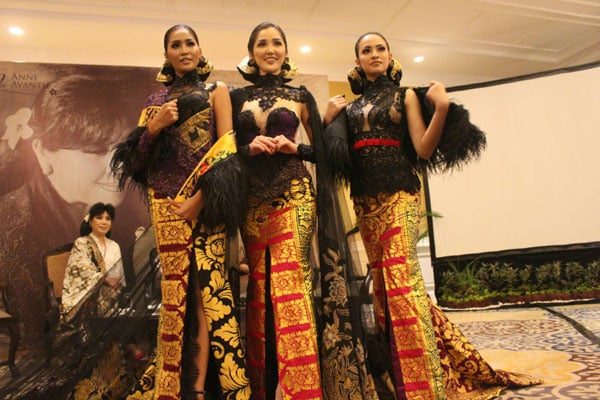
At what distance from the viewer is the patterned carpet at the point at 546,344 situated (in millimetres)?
Answer: 2098

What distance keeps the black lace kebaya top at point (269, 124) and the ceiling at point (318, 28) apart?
322cm

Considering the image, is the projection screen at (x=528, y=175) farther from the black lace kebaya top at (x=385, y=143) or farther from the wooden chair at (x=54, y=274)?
the wooden chair at (x=54, y=274)

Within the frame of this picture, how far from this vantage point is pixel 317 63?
6.21m

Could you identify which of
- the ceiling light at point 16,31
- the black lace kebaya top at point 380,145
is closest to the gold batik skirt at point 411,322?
the black lace kebaya top at point 380,145

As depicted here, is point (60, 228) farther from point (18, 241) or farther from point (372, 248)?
point (372, 248)

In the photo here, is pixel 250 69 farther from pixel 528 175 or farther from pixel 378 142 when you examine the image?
pixel 528 175

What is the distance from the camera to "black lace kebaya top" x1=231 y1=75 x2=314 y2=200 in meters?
1.87

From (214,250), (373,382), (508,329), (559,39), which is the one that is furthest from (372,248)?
(559,39)

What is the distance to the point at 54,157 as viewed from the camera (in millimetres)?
4336

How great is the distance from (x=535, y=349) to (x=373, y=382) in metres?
1.71

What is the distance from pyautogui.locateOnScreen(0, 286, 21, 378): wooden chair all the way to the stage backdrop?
0.09m

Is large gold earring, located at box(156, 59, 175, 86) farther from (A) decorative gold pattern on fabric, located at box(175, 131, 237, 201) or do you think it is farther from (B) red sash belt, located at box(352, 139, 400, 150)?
(B) red sash belt, located at box(352, 139, 400, 150)

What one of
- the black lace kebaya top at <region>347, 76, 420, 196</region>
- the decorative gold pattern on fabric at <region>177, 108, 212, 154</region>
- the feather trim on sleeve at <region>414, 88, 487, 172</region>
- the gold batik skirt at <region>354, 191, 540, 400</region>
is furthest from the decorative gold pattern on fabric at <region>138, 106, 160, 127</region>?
the feather trim on sleeve at <region>414, 88, 487, 172</region>

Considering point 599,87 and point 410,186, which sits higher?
point 599,87
